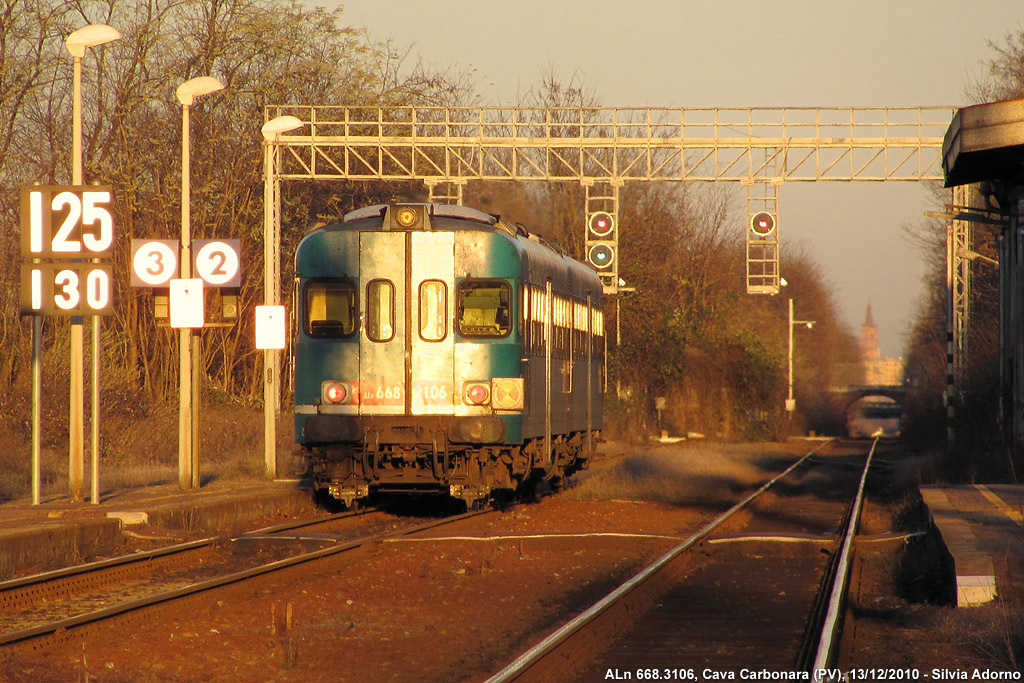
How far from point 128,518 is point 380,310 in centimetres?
353

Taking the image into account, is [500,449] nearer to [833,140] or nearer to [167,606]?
[167,606]

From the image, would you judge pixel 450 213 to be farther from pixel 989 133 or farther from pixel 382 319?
pixel 989 133

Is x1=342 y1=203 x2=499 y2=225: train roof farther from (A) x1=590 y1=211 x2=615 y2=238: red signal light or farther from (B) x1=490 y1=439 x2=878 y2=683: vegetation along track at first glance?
(A) x1=590 y1=211 x2=615 y2=238: red signal light

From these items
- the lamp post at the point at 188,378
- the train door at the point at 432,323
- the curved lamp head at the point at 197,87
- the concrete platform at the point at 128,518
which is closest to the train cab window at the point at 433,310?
the train door at the point at 432,323

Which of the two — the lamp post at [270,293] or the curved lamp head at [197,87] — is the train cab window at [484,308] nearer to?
the curved lamp head at [197,87]

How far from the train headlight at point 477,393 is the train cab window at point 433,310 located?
65 cm

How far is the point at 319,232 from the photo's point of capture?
47.5 ft

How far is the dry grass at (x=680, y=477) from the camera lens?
19.4 metres

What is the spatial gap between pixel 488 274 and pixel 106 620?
665 cm

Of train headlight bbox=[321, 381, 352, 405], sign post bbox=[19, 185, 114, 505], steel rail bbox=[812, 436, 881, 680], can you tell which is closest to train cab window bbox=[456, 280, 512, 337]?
train headlight bbox=[321, 381, 352, 405]

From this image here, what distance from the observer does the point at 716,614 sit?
9.41 m

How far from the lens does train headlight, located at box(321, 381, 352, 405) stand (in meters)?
14.2

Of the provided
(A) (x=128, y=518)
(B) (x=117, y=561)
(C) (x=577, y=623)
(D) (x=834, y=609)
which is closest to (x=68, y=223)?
(A) (x=128, y=518)

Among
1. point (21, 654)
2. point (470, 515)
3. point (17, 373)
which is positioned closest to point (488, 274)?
point (470, 515)
